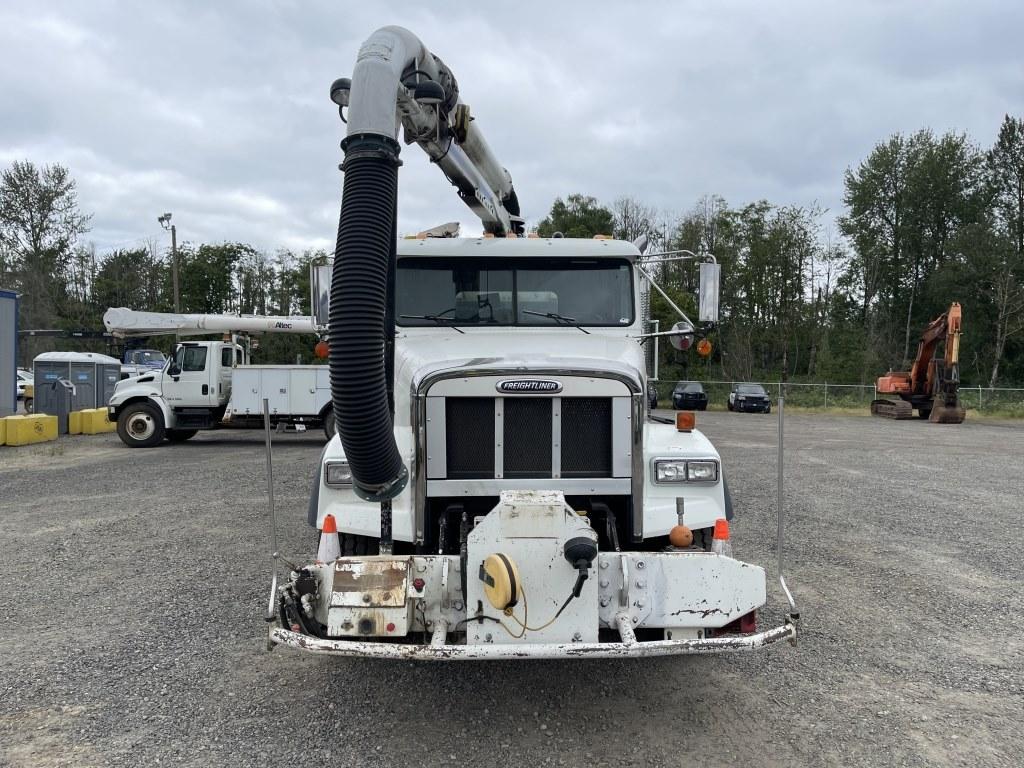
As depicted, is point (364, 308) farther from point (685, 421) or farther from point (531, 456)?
point (685, 421)

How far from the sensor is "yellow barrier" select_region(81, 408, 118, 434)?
18070 mm

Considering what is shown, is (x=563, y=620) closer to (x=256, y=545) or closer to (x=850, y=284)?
(x=256, y=545)

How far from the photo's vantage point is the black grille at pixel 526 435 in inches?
143

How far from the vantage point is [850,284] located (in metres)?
46.7

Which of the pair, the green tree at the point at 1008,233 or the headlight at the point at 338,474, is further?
the green tree at the point at 1008,233

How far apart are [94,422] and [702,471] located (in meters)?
18.7

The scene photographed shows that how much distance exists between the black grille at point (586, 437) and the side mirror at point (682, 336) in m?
1.69

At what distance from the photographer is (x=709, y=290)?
5.09m

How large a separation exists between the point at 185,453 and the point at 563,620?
1303 centimetres

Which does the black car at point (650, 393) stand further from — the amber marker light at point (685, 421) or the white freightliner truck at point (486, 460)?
the amber marker light at point (685, 421)

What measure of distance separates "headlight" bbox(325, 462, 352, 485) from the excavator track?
86.9 feet

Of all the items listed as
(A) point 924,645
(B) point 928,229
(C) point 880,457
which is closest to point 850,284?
(B) point 928,229

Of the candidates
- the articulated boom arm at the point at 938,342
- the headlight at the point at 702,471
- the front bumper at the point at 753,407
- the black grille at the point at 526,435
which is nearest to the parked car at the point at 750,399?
the front bumper at the point at 753,407

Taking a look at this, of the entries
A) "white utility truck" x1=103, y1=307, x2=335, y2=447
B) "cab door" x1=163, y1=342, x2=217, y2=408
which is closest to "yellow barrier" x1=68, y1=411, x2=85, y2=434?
"white utility truck" x1=103, y1=307, x2=335, y2=447
